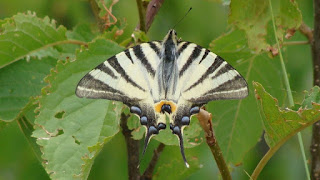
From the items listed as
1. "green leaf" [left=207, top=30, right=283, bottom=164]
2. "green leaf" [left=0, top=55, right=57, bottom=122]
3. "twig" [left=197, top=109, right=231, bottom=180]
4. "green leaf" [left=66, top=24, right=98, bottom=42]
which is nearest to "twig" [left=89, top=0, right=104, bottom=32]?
"green leaf" [left=66, top=24, right=98, bottom=42]

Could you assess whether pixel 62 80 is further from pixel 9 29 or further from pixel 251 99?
pixel 251 99

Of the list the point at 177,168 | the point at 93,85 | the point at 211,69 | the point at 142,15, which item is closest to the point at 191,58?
the point at 211,69

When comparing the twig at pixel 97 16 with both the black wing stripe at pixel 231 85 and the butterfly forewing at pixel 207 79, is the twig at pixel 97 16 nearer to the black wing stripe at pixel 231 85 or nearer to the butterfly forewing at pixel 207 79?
the butterfly forewing at pixel 207 79

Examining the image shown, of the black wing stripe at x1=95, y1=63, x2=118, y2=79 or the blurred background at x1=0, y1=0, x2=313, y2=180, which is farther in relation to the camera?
the blurred background at x1=0, y1=0, x2=313, y2=180

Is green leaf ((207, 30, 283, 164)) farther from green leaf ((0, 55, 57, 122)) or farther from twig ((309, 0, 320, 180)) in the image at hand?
green leaf ((0, 55, 57, 122))

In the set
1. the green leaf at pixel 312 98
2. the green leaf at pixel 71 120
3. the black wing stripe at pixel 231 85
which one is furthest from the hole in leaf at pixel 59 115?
the green leaf at pixel 312 98

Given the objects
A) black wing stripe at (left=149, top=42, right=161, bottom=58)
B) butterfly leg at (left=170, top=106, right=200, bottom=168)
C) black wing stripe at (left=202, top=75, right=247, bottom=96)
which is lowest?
butterfly leg at (left=170, top=106, right=200, bottom=168)
